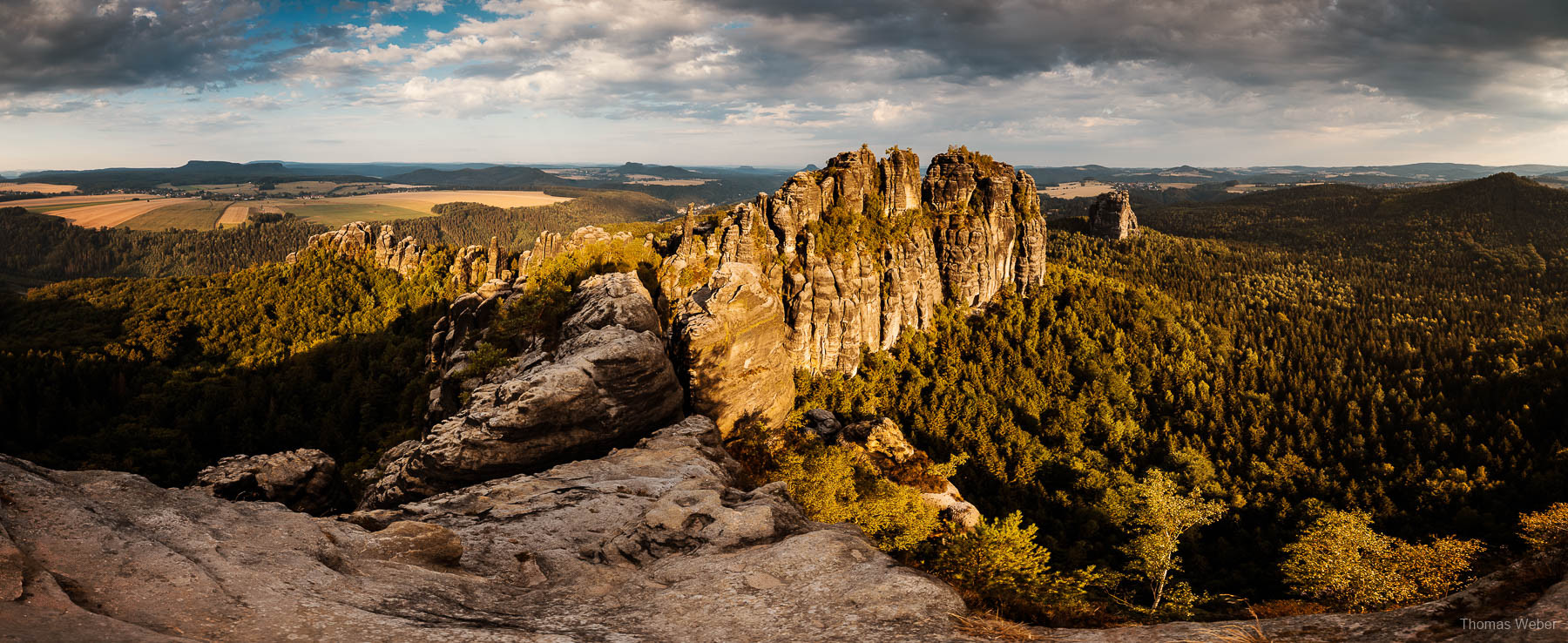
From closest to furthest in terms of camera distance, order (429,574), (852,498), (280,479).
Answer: (429,574)
(280,479)
(852,498)

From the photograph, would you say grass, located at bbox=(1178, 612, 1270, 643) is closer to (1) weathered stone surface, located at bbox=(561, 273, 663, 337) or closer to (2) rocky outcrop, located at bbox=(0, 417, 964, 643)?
(2) rocky outcrop, located at bbox=(0, 417, 964, 643)

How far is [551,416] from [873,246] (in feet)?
229

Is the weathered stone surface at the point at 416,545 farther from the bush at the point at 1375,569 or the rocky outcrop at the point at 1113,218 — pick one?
the rocky outcrop at the point at 1113,218

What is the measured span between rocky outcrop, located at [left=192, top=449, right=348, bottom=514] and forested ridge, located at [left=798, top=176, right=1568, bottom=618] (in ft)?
149

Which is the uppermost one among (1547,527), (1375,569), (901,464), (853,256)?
(853,256)

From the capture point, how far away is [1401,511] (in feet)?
220

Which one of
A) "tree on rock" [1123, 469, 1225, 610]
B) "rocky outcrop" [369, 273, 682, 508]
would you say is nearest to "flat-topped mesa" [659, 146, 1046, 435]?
"rocky outcrop" [369, 273, 682, 508]

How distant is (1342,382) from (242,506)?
134193mm

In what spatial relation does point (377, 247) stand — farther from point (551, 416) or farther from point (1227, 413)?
point (1227, 413)

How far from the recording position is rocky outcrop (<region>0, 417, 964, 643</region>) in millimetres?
9883

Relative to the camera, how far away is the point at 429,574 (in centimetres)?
1405

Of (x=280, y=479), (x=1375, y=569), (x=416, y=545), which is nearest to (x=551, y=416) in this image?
(x=416, y=545)

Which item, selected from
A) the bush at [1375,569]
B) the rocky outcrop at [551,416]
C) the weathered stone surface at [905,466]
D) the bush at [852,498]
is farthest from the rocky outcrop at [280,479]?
the bush at [1375,569]

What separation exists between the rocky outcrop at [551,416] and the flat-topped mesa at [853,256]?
12.9 m
